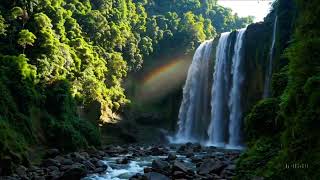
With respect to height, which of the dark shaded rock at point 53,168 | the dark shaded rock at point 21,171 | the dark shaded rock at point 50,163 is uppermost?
the dark shaded rock at point 50,163

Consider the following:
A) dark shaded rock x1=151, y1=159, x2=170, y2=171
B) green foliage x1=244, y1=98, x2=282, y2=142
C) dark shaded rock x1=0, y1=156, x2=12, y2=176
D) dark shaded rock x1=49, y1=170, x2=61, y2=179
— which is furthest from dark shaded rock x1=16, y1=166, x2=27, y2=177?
green foliage x1=244, y1=98, x2=282, y2=142

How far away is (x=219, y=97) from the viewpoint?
42.9 m

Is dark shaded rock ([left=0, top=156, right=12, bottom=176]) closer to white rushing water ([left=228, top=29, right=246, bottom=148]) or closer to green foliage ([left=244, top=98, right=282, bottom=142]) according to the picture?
green foliage ([left=244, top=98, right=282, bottom=142])

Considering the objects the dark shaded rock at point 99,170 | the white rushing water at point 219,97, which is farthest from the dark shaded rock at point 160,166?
the white rushing water at point 219,97

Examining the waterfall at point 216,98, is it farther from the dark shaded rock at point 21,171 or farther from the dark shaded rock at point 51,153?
the dark shaded rock at point 21,171

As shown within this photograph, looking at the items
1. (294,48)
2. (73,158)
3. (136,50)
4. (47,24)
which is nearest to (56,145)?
(73,158)

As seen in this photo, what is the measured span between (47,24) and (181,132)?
20.3m

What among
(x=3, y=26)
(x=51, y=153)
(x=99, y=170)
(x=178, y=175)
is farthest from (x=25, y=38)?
(x=178, y=175)

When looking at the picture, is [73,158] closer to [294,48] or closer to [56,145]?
[56,145]

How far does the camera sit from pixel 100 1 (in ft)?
190

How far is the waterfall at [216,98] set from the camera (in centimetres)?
4003

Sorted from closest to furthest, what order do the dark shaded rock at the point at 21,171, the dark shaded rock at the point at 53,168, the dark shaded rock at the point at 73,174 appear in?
the dark shaded rock at the point at 73,174 → the dark shaded rock at the point at 21,171 → the dark shaded rock at the point at 53,168

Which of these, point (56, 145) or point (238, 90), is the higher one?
point (238, 90)

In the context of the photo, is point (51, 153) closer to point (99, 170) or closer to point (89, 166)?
point (89, 166)
